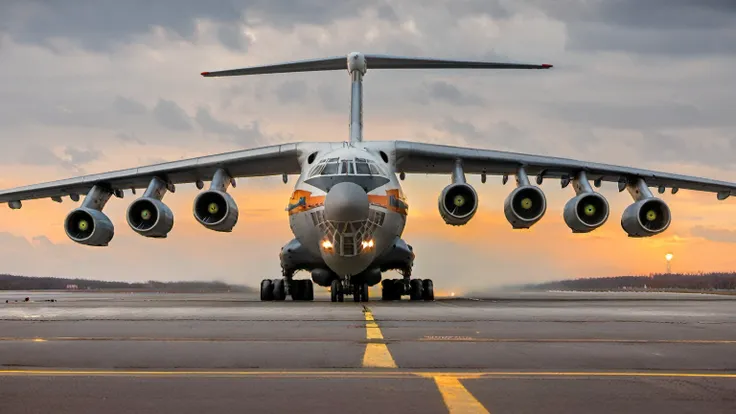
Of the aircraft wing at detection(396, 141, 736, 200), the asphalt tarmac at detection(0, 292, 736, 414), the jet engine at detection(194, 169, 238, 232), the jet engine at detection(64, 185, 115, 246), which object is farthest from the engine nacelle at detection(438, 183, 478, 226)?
the asphalt tarmac at detection(0, 292, 736, 414)

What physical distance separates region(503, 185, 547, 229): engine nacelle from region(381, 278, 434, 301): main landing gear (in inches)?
131

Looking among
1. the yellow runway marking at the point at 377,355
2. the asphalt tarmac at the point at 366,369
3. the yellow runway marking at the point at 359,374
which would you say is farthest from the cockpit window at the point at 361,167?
the yellow runway marking at the point at 359,374

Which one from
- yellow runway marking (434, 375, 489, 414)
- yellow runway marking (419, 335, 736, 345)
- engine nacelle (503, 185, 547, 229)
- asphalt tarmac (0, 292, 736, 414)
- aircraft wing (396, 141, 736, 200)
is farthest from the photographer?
aircraft wing (396, 141, 736, 200)

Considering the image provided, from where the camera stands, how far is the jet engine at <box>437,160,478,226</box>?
19.8 meters

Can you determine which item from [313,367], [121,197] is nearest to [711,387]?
[313,367]

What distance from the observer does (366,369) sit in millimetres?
5133

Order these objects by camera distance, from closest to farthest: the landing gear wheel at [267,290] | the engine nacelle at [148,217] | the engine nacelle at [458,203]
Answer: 1. the engine nacelle at [458,203]
2. the engine nacelle at [148,217]
3. the landing gear wheel at [267,290]

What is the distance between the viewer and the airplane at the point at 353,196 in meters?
18.3

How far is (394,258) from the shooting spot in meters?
21.0

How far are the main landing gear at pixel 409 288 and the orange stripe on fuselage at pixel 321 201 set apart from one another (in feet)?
9.79

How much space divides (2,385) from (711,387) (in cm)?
365

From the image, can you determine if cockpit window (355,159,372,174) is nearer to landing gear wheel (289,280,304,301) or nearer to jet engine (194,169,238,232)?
jet engine (194,169,238,232)

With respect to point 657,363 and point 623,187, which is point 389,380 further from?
point 623,187

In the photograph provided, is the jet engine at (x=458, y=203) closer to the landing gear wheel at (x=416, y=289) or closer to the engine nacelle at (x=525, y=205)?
the engine nacelle at (x=525, y=205)
